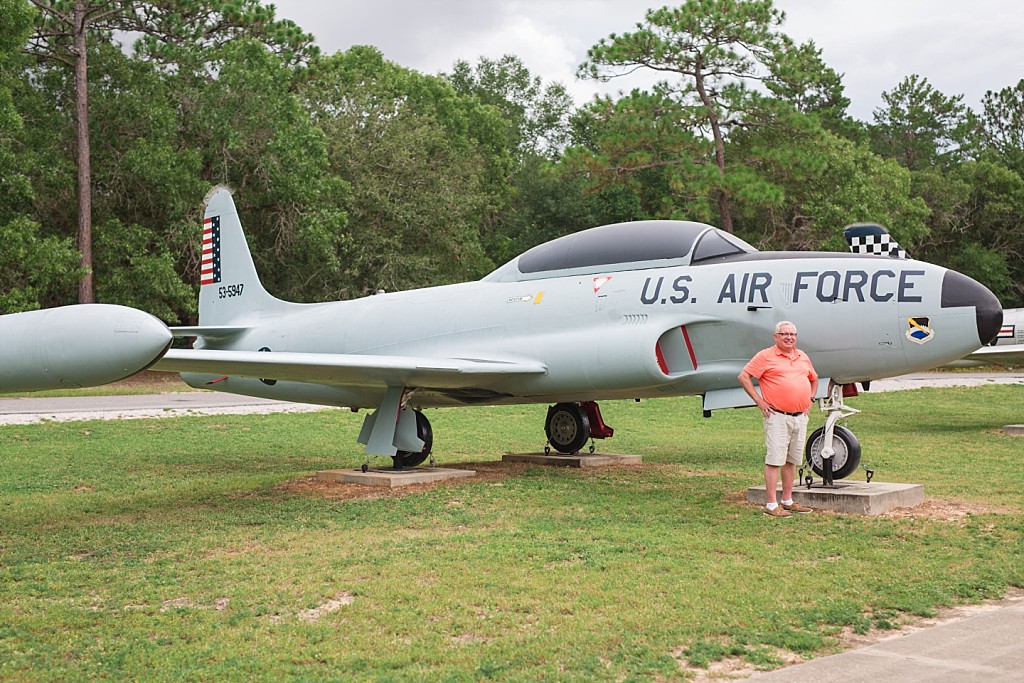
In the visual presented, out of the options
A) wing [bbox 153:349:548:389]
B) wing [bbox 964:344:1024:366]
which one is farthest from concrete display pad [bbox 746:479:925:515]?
wing [bbox 964:344:1024:366]

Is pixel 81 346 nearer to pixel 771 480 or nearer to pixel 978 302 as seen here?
pixel 771 480

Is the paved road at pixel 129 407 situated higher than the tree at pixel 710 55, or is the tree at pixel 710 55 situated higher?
the tree at pixel 710 55

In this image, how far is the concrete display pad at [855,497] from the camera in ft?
28.3

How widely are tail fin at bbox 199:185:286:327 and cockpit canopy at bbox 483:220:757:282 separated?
4300 millimetres

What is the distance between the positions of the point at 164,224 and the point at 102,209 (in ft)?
6.74

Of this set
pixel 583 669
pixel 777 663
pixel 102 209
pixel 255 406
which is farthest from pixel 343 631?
pixel 102 209

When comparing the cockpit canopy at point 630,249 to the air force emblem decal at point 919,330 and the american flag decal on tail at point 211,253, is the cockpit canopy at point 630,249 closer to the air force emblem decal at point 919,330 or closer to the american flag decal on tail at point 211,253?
the air force emblem decal at point 919,330

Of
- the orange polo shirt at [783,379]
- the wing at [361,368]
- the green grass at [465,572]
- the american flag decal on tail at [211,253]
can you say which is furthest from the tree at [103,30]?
the orange polo shirt at [783,379]

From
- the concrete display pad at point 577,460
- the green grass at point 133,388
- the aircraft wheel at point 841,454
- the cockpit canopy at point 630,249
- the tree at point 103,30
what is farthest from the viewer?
the tree at point 103,30

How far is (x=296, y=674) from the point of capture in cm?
476

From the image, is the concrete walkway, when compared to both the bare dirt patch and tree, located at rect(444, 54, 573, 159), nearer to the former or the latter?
the bare dirt patch

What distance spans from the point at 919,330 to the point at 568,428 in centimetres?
490

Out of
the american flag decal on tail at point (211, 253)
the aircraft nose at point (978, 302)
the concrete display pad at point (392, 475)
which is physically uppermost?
the american flag decal on tail at point (211, 253)

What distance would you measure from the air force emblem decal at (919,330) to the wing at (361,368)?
3677 mm
